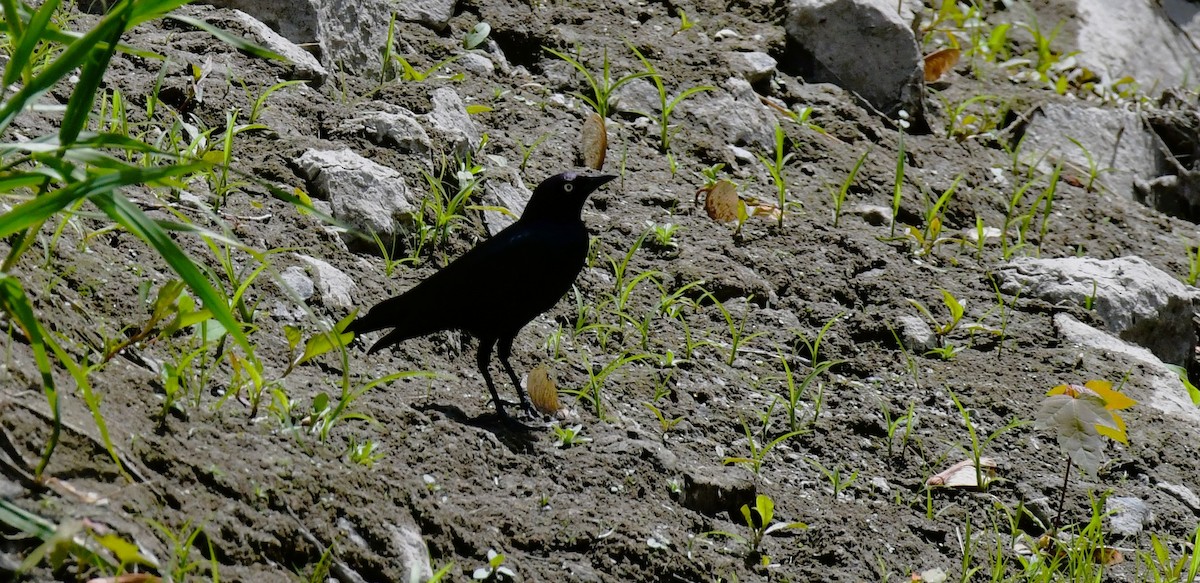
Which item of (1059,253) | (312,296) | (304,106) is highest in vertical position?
(304,106)

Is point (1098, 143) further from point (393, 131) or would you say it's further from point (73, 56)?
point (73, 56)

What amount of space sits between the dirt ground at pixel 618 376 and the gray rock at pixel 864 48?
12cm

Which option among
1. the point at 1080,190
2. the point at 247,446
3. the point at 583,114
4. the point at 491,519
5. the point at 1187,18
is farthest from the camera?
the point at 1187,18

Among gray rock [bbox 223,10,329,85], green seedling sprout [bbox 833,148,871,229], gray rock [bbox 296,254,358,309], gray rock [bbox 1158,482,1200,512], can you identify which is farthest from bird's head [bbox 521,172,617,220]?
gray rock [bbox 1158,482,1200,512]

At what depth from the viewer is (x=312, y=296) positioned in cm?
339

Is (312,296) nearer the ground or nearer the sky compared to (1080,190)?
nearer the sky

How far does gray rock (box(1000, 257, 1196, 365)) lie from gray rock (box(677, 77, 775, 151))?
1246 millimetres

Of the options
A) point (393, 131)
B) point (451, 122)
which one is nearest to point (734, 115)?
point (451, 122)

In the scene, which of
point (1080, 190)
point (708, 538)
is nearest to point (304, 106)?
point (708, 538)

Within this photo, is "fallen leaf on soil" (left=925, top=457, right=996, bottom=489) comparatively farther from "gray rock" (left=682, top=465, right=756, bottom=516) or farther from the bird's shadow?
the bird's shadow

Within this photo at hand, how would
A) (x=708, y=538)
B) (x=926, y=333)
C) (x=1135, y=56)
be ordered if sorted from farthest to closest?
1. (x=1135, y=56)
2. (x=926, y=333)
3. (x=708, y=538)

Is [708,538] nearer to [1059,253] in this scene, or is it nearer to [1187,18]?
[1059,253]

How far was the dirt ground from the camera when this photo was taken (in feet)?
7.89

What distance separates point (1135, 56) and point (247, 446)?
6.48 metres
